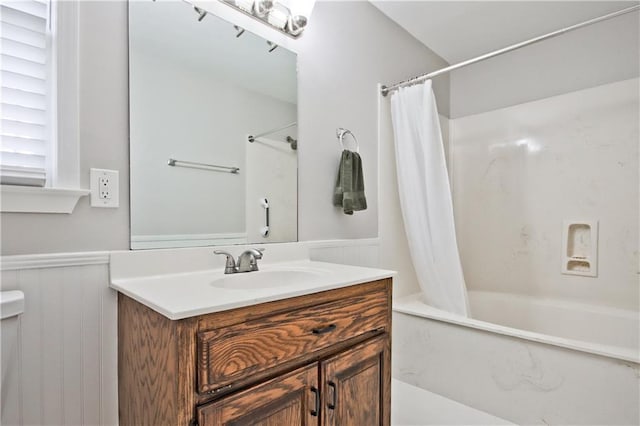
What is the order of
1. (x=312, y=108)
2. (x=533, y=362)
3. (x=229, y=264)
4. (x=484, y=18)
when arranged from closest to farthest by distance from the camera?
(x=229, y=264) → (x=533, y=362) → (x=312, y=108) → (x=484, y=18)

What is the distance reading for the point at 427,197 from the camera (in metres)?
2.01

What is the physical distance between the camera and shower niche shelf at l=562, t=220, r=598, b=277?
2.24 meters

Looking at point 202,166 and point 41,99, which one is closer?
point 41,99

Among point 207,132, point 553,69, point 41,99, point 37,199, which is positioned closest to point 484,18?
point 553,69

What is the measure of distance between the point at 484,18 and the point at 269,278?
213 cm

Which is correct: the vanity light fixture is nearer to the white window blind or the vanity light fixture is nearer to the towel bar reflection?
the towel bar reflection

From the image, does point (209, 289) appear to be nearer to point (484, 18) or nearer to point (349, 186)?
point (349, 186)

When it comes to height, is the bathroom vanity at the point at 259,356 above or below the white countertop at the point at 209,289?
below

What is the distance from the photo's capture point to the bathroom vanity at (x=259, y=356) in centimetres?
81

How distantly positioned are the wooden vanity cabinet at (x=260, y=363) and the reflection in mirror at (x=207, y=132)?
0.37 metres

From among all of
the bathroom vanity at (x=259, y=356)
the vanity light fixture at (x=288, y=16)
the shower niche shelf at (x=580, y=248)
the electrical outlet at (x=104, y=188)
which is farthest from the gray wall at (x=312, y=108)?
the shower niche shelf at (x=580, y=248)

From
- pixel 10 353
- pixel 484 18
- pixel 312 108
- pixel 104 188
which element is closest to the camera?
pixel 10 353

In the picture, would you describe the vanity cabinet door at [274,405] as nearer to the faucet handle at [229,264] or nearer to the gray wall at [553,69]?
the faucet handle at [229,264]

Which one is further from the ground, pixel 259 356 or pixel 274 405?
pixel 259 356
